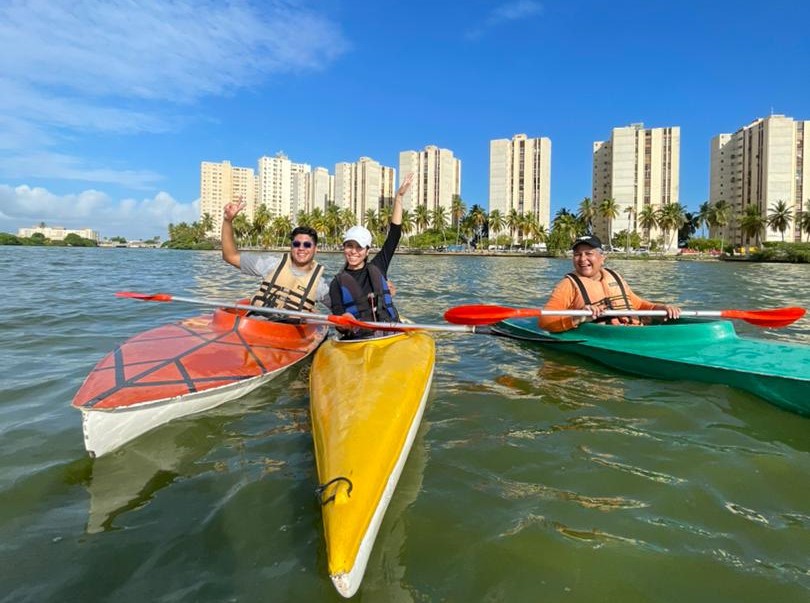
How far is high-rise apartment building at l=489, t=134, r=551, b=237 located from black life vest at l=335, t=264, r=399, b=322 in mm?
122981

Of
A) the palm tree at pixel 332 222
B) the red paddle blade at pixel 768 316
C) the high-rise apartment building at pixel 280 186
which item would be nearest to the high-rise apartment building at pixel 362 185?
the high-rise apartment building at pixel 280 186

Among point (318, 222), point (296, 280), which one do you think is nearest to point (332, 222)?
point (318, 222)

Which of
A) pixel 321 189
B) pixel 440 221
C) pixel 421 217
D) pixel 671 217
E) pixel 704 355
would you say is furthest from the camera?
pixel 321 189

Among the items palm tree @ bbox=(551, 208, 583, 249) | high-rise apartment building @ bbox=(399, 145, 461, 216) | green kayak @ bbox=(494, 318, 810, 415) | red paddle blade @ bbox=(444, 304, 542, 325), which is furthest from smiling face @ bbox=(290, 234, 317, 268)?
high-rise apartment building @ bbox=(399, 145, 461, 216)

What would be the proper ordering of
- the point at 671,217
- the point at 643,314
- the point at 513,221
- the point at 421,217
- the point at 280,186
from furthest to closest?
the point at 280,186 < the point at 421,217 < the point at 513,221 < the point at 671,217 < the point at 643,314

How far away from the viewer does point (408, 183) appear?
22.9ft

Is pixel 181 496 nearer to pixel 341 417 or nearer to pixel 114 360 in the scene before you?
pixel 341 417

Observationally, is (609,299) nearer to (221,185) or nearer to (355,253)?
(355,253)

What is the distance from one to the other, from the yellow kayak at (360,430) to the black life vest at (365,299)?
62cm

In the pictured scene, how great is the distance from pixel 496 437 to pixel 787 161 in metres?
112

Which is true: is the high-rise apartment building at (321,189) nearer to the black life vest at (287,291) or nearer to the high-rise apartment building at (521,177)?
the high-rise apartment building at (521,177)

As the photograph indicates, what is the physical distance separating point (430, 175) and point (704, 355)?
130557 mm

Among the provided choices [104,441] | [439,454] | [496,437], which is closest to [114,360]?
[104,441]

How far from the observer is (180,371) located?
439cm
